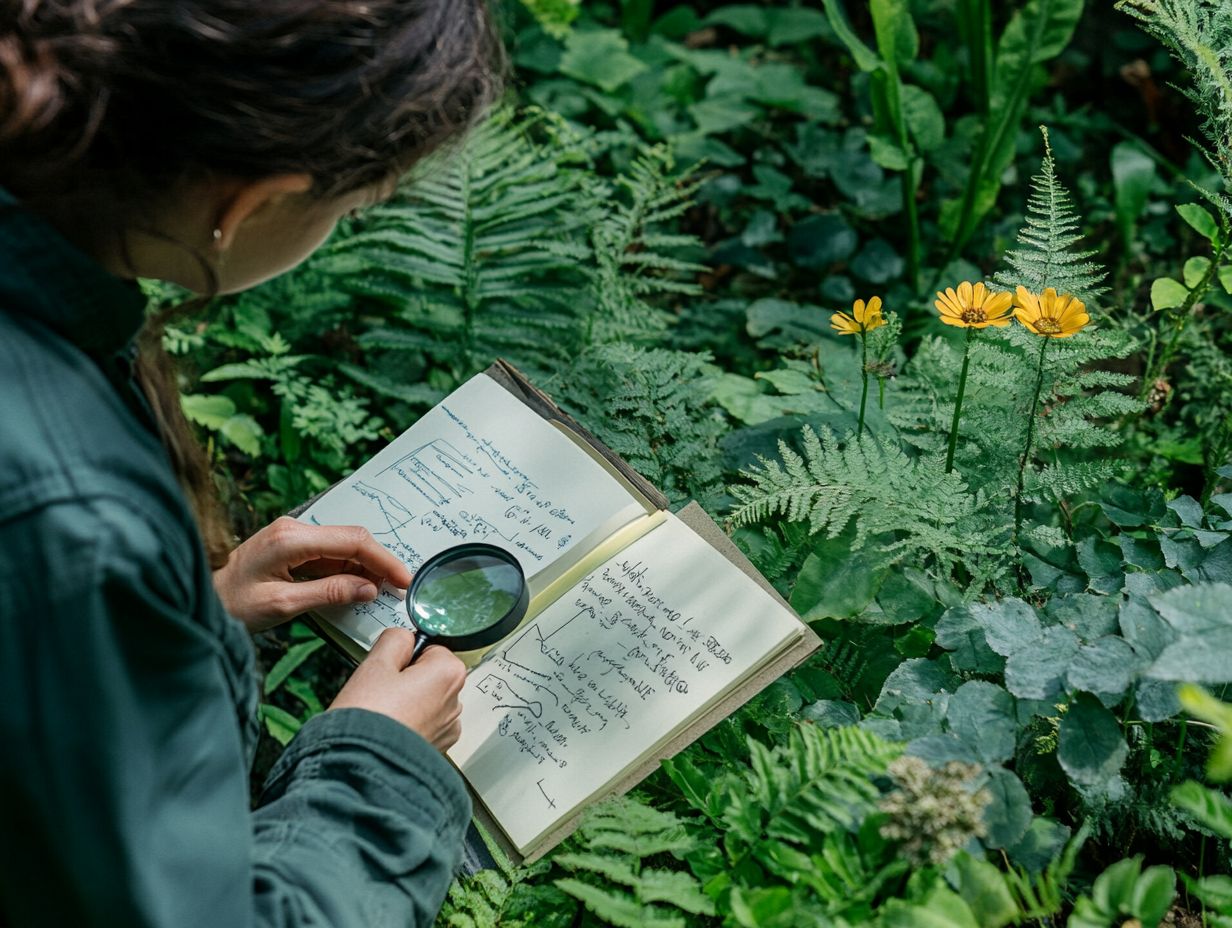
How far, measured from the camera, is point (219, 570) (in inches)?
69.6

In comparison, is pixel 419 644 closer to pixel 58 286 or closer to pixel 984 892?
pixel 58 286

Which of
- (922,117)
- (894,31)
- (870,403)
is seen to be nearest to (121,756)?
(870,403)

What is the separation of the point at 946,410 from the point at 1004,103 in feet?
4.14

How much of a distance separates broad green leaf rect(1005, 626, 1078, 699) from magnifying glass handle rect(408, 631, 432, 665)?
83cm

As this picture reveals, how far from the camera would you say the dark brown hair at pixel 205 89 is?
3.32ft

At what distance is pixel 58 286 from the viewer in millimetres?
1062

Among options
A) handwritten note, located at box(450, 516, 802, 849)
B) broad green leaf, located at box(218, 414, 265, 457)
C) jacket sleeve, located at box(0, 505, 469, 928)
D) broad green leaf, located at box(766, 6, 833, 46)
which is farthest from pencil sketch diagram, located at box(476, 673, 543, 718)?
broad green leaf, located at box(766, 6, 833, 46)

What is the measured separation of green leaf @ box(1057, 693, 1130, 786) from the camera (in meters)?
1.37

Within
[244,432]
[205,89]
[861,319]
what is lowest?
[244,432]

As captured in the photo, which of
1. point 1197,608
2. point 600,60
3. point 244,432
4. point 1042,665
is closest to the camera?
point 1197,608

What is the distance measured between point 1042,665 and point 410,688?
34.0 inches

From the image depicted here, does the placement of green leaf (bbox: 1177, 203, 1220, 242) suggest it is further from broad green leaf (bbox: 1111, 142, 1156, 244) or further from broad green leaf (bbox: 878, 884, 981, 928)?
broad green leaf (bbox: 878, 884, 981, 928)

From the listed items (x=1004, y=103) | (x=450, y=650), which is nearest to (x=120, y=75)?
(x=450, y=650)

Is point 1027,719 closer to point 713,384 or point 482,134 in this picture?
point 713,384
